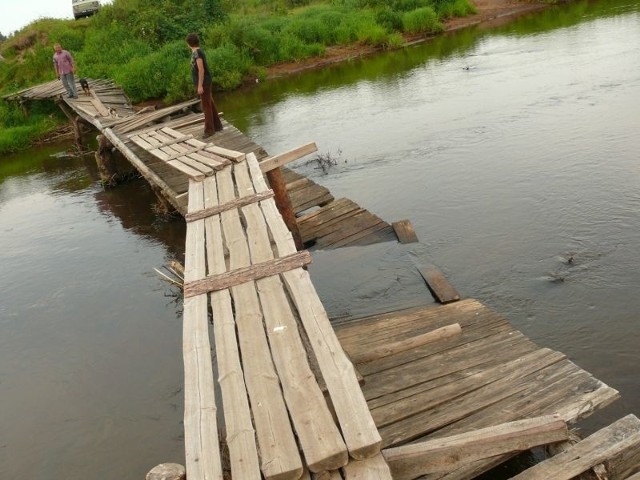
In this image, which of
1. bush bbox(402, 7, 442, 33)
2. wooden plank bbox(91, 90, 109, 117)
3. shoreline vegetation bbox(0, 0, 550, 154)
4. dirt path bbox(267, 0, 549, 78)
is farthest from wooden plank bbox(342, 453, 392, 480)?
bush bbox(402, 7, 442, 33)

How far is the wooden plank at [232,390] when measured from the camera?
2.93m

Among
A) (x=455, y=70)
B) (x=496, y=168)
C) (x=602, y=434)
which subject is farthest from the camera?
(x=455, y=70)

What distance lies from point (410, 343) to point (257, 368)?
1900 millimetres

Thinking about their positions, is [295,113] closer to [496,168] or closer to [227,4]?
[496,168]

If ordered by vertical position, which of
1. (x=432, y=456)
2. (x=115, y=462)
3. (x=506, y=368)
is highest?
(x=432, y=456)

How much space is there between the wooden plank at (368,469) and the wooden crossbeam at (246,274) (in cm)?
201

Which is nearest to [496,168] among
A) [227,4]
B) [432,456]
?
[432,456]

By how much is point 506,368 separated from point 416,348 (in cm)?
79

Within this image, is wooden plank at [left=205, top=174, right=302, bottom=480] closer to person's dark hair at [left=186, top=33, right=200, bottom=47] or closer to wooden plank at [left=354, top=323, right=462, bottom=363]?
wooden plank at [left=354, top=323, right=462, bottom=363]

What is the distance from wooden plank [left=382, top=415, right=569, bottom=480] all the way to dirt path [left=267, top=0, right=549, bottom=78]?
2415 centimetres

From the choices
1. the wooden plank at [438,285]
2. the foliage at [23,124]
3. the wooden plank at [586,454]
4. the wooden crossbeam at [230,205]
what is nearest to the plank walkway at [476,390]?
the wooden plank at [586,454]

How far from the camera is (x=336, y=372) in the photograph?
133 inches

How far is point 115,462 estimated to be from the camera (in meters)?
5.62

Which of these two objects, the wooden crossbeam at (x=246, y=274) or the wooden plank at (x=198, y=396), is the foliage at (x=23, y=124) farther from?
the wooden crossbeam at (x=246, y=274)
